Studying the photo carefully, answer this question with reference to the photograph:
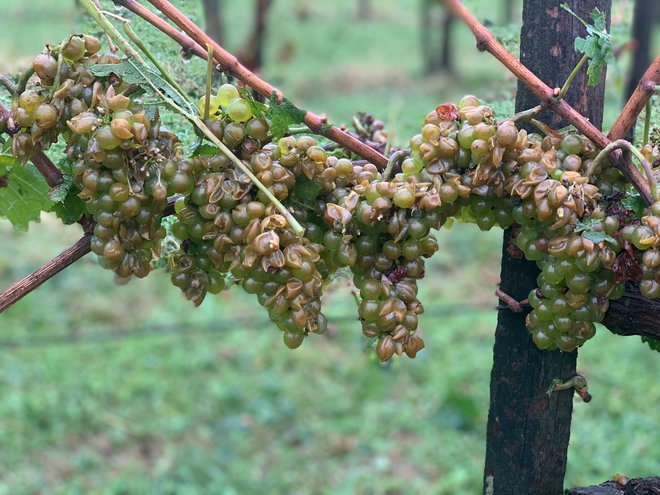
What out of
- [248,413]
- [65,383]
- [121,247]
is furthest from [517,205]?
[65,383]

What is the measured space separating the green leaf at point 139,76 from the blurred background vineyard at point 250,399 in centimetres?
125

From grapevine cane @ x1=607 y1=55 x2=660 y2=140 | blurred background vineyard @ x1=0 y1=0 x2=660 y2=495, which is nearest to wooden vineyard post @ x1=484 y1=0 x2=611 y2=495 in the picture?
grapevine cane @ x1=607 y1=55 x2=660 y2=140

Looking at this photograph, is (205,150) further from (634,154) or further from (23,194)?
(634,154)

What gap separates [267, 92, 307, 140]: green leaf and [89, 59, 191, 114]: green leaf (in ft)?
0.29

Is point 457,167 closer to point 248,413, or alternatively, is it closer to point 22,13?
point 248,413

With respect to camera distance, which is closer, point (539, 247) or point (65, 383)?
point (539, 247)

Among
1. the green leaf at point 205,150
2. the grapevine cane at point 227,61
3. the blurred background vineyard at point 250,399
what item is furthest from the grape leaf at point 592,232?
the blurred background vineyard at point 250,399

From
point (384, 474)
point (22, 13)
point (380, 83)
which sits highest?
point (22, 13)

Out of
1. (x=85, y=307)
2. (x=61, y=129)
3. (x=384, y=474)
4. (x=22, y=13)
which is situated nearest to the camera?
(x=61, y=129)

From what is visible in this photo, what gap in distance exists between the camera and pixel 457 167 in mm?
789

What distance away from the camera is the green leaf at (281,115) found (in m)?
0.79

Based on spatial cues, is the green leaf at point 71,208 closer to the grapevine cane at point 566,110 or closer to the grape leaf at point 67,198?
A: the grape leaf at point 67,198

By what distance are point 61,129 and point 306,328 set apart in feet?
1.06

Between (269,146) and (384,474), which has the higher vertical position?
(269,146)
